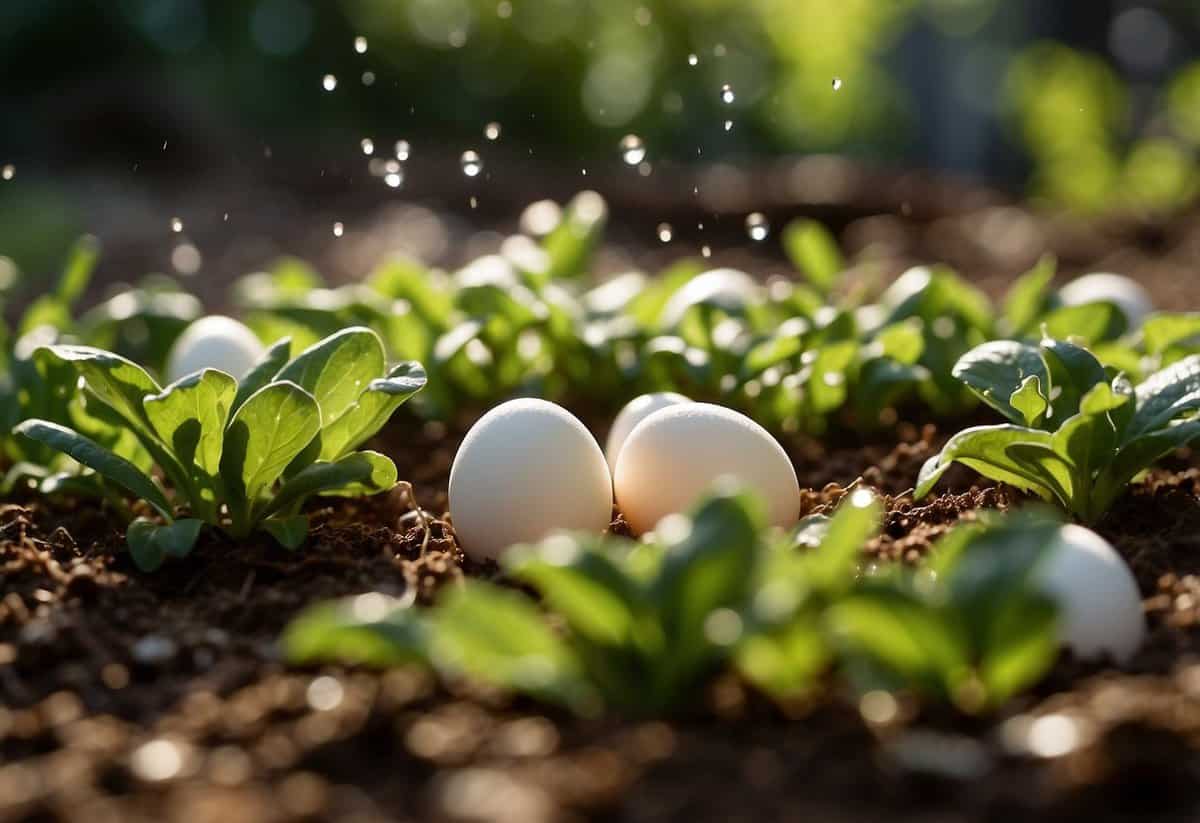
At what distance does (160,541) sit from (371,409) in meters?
0.40

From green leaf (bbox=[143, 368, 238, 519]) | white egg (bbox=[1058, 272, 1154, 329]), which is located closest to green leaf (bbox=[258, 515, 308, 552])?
green leaf (bbox=[143, 368, 238, 519])

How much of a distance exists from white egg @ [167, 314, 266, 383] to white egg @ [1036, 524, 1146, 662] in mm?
1754

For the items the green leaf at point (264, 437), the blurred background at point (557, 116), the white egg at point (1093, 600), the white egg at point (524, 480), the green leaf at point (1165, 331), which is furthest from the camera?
the blurred background at point (557, 116)

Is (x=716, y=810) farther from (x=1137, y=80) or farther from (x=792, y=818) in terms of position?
(x=1137, y=80)

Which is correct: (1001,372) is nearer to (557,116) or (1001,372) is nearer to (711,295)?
(711,295)

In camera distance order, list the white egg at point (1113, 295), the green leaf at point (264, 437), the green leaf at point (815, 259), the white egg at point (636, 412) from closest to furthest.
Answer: the green leaf at point (264, 437), the white egg at point (636, 412), the white egg at point (1113, 295), the green leaf at point (815, 259)

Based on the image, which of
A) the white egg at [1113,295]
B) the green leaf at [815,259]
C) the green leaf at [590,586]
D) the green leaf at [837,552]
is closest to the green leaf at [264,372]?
the green leaf at [590,586]

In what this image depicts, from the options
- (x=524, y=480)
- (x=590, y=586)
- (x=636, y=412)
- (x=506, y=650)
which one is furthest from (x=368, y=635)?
(x=636, y=412)

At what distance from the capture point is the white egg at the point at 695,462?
92.6 inches

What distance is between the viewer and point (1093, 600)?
1.89m

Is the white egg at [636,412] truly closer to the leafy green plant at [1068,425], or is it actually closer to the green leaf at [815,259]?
the leafy green plant at [1068,425]

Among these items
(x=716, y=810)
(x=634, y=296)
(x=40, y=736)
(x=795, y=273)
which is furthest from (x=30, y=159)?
(x=716, y=810)

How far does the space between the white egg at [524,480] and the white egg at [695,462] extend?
0.24ft

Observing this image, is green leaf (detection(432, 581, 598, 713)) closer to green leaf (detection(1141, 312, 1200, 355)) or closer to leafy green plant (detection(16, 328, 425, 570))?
leafy green plant (detection(16, 328, 425, 570))
